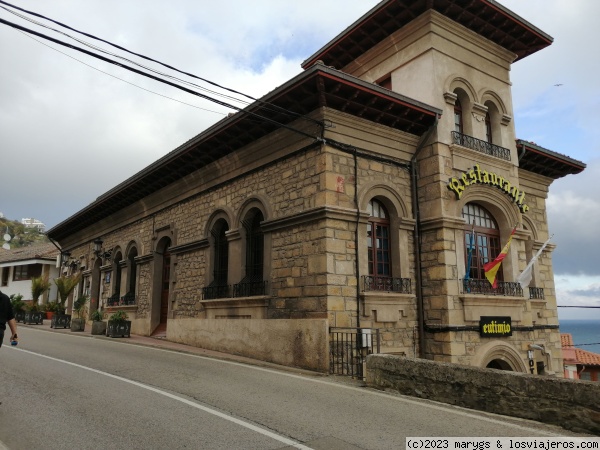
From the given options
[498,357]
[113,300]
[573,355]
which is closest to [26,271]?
[113,300]

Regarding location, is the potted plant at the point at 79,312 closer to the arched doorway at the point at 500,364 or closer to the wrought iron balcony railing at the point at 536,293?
the arched doorway at the point at 500,364

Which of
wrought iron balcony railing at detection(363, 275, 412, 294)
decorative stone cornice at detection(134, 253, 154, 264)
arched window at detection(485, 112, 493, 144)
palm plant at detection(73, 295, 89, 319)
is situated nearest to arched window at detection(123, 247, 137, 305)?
decorative stone cornice at detection(134, 253, 154, 264)

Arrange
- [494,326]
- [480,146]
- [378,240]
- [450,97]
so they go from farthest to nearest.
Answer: [480,146]
[450,97]
[494,326]
[378,240]

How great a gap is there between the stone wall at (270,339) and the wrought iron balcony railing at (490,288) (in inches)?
174

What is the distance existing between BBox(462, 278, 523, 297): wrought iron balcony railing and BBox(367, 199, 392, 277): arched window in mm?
2099

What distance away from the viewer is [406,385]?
7656 mm

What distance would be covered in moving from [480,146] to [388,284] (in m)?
5.20

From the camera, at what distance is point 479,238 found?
43.5 ft

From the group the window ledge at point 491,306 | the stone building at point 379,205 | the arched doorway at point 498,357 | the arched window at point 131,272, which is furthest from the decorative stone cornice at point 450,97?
the arched window at point 131,272

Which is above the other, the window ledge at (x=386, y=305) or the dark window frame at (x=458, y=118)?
the dark window frame at (x=458, y=118)

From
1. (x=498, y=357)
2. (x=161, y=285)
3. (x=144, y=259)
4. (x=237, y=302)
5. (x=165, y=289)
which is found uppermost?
(x=144, y=259)

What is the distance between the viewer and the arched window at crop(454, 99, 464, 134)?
44.0 ft

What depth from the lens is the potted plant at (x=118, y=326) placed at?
54.3ft

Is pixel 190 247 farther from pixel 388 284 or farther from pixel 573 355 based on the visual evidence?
pixel 573 355
